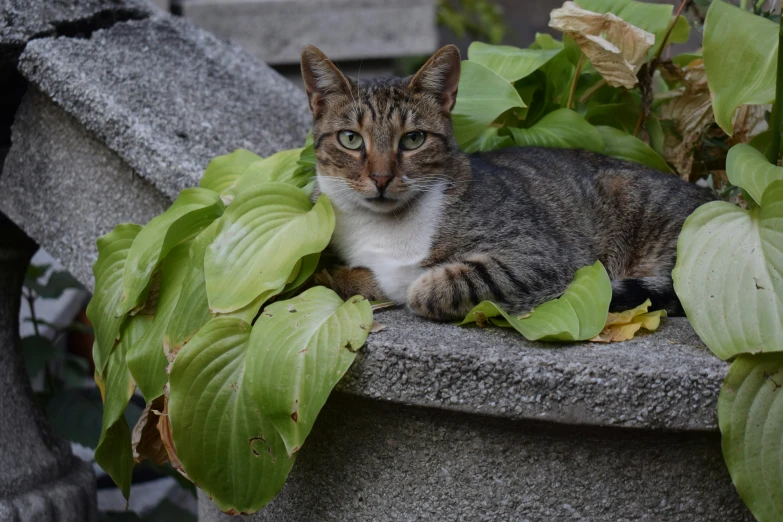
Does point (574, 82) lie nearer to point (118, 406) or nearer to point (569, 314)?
point (569, 314)

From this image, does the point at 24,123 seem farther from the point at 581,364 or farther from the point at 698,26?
the point at 698,26

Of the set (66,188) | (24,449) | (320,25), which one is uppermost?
(66,188)

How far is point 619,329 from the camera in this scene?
1.91 metres

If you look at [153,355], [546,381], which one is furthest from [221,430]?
[546,381]

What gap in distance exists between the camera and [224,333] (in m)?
1.80

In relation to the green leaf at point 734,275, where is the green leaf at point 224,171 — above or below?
below

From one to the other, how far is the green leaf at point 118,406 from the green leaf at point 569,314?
2.86 ft

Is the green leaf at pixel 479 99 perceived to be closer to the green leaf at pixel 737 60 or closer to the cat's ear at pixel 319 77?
the cat's ear at pixel 319 77

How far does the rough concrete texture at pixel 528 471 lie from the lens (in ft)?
5.47

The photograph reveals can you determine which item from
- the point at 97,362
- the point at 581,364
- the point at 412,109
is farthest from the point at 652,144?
the point at 97,362

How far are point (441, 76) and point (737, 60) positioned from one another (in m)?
0.76

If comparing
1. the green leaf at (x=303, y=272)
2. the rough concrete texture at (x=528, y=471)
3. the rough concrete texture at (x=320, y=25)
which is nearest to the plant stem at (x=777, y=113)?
the rough concrete texture at (x=528, y=471)

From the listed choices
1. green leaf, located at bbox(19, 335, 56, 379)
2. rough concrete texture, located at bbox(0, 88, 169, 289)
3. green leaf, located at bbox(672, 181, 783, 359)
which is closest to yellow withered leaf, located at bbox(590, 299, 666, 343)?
green leaf, located at bbox(672, 181, 783, 359)

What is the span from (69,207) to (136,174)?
290 millimetres
